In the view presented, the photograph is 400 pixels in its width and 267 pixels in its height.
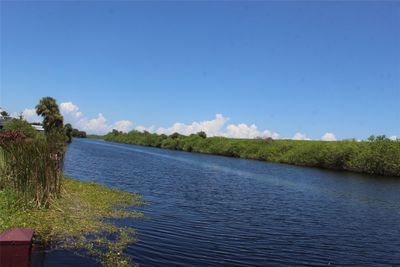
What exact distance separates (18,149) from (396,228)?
22.5 m

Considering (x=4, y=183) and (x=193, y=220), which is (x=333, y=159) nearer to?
(x=193, y=220)

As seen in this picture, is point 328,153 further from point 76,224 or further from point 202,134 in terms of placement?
point 202,134

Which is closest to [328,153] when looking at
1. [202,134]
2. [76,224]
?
[76,224]

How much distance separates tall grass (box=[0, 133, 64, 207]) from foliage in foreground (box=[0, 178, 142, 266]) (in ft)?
1.51

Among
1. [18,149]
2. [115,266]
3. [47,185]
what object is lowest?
[115,266]

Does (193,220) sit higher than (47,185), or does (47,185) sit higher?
(47,185)

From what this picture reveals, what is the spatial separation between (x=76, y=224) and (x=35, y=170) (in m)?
3.26

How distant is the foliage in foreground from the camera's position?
14297 mm

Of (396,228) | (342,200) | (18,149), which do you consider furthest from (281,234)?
(342,200)

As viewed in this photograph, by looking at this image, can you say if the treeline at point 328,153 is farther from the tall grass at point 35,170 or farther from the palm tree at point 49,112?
the tall grass at point 35,170

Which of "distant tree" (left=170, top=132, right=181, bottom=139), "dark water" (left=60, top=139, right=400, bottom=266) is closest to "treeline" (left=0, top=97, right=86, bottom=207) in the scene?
"dark water" (left=60, top=139, right=400, bottom=266)

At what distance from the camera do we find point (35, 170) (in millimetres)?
17922

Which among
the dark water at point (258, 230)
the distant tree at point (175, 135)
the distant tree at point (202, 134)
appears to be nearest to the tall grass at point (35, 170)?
the dark water at point (258, 230)

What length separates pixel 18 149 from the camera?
18516 mm
